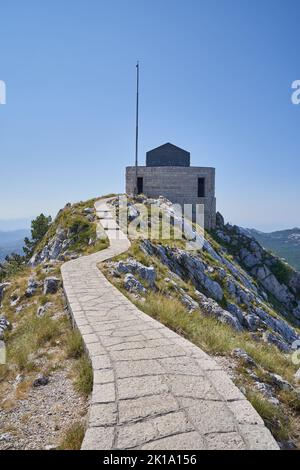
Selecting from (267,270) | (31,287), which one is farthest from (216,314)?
(267,270)

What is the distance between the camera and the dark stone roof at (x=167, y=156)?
138ft

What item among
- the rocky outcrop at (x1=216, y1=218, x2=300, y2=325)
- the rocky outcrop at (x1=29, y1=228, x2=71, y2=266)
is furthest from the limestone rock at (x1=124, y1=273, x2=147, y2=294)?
the rocky outcrop at (x1=216, y1=218, x2=300, y2=325)

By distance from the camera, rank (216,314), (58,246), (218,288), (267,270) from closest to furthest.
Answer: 1. (216,314)
2. (218,288)
3. (58,246)
4. (267,270)

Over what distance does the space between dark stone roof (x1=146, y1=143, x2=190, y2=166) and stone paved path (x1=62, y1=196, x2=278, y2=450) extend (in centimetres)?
3654

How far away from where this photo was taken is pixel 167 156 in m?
42.1

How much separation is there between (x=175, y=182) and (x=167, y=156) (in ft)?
17.6

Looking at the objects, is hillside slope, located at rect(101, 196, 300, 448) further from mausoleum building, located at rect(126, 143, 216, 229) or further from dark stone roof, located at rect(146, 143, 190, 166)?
dark stone roof, located at rect(146, 143, 190, 166)

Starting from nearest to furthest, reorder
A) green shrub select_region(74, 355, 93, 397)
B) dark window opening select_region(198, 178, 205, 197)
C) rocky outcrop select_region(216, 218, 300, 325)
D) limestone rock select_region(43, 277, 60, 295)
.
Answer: green shrub select_region(74, 355, 93, 397)
limestone rock select_region(43, 277, 60, 295)
rocky outcrop select_region(216, 218, 300, 325)
dark window opening select_region(198, 178, 205, 197)

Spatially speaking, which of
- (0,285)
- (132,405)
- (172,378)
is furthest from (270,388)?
(0,285)

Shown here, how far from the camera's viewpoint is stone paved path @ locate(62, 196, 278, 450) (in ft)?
11.7

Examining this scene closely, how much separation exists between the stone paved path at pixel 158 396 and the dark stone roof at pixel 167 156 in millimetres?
36540

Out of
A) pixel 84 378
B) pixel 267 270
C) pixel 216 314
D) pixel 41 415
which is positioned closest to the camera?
pixel 41 415

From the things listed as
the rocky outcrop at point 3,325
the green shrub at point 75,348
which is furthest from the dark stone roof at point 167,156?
the green shrub at point 75,348

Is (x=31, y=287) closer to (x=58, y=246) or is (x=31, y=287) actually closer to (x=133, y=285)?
(x=133, y=285)
